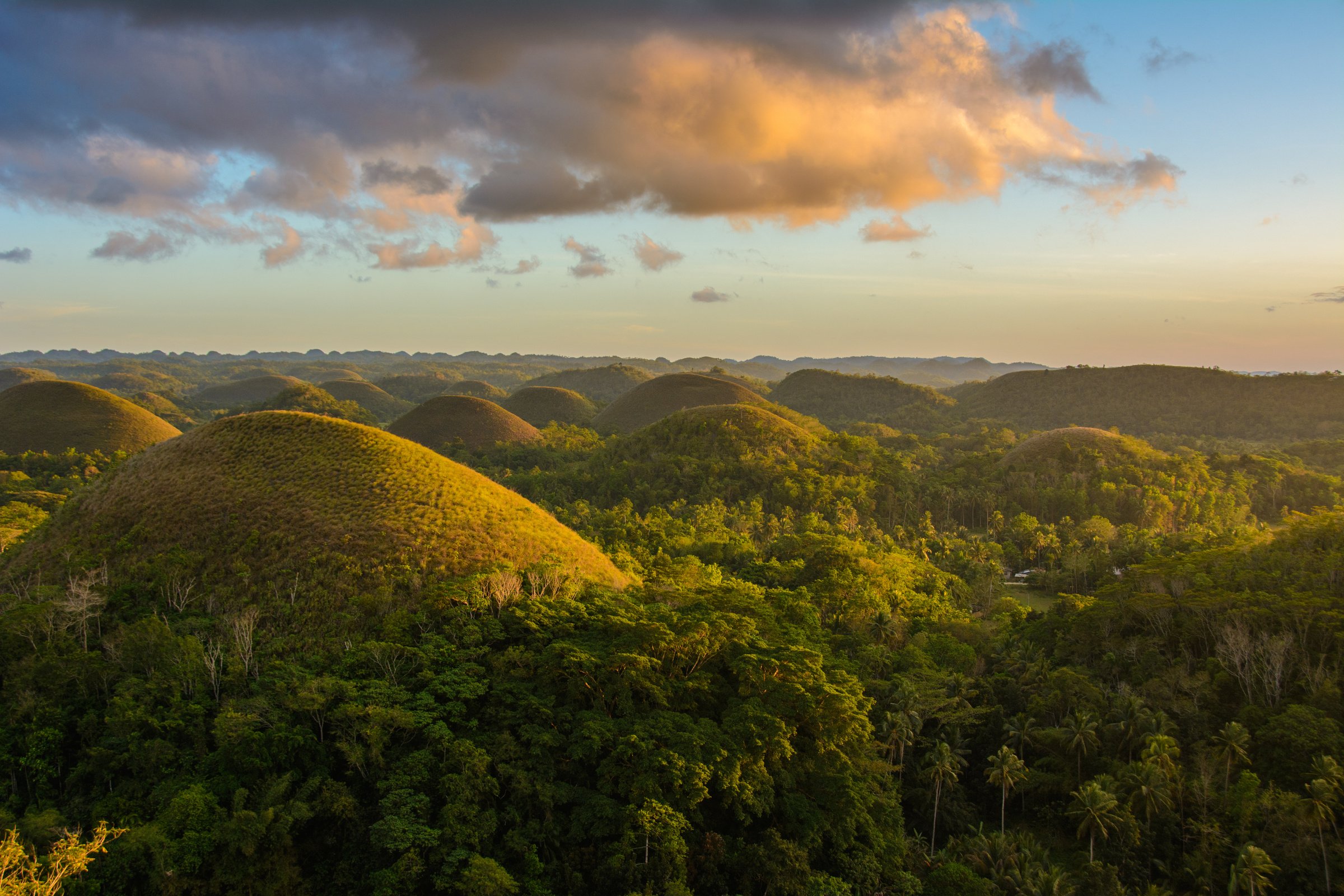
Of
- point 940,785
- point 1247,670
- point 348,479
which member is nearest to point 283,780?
point 348,479

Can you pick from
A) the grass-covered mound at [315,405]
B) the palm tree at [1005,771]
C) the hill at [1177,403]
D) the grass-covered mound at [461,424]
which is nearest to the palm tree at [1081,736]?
the palm tree at [1005,771]

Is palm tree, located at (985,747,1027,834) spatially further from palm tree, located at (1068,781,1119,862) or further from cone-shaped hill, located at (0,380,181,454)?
cone-shaped hill, located at (0,380,181,454)

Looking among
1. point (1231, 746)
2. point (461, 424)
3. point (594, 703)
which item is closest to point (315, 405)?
point (461, 424)

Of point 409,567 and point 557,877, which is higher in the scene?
point 409,567

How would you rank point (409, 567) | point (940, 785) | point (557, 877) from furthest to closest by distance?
point (409, 567), point (940, 785), point (557, 877)

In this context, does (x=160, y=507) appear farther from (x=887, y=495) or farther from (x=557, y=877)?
(x=887, y=495)

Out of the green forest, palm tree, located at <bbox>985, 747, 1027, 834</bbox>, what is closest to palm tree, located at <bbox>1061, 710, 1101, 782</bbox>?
the green forest

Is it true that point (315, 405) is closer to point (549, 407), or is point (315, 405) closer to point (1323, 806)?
point (549, 407)
